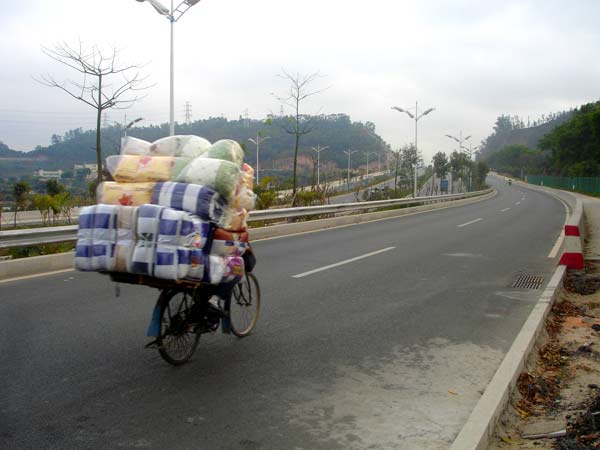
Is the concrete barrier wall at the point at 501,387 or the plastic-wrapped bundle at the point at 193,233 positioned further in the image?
the plastic-wrapped bundle at the point at 193,233

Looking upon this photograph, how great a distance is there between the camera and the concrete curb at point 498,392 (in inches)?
141

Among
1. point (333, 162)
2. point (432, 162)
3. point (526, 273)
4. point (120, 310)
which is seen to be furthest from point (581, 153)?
point (120, 310)

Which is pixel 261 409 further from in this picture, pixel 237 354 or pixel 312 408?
pixel 237 354

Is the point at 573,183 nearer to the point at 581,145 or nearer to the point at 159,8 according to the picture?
the point at 581,145

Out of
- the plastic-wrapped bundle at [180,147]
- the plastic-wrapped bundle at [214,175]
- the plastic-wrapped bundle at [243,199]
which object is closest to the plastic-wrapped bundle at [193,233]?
the plastic-wrapped bundle at [214,175]

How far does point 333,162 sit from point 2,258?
8489cm

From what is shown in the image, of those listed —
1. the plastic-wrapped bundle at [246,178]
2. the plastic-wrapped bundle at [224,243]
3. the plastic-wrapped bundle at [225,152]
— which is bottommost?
the plastic-wrapped bundle at [224,243]

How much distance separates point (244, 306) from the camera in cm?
598

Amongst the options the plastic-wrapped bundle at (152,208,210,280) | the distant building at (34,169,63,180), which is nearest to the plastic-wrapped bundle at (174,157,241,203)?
the plastic-wrapped bundle at (152,208,210,280)

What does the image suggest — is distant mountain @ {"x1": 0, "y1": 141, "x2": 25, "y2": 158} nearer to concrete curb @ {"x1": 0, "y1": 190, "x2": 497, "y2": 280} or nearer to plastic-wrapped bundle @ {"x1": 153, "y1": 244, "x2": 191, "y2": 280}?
concrete curb @ {"x1": 0, "y1": 190, "x2": 497, "y2": 280}

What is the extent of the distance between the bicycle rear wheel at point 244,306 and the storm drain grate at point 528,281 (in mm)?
4806

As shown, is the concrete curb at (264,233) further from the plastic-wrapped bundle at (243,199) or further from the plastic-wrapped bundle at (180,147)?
the plastic-wrapped bundle at (243,199)

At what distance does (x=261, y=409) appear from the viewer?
4.16m

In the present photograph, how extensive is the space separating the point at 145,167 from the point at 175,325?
1.37 meters
